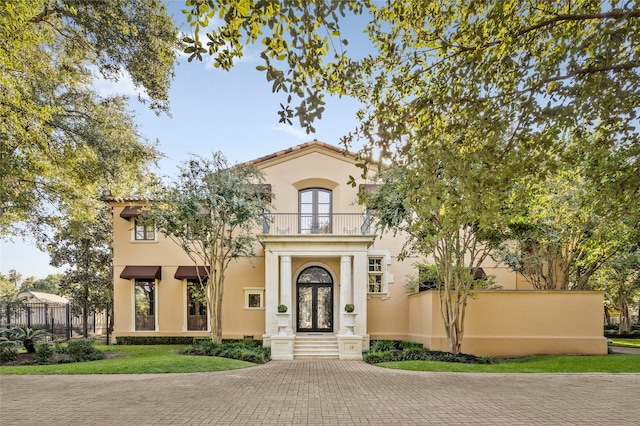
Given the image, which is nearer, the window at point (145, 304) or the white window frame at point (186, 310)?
the white window frame at point (186, 310)

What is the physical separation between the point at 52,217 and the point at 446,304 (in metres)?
15.1

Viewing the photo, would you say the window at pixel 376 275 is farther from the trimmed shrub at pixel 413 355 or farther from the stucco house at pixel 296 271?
the trimmed shrub at pixel 413 355

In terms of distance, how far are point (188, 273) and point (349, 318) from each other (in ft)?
25.8

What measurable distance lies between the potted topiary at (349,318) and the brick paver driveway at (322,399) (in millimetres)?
4431

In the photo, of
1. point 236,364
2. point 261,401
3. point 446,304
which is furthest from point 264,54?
point 446,304

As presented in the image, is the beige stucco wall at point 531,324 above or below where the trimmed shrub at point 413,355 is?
above

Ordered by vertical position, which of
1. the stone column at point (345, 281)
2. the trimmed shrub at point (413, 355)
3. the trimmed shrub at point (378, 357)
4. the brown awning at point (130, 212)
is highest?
the brown awning at point (130, 212)

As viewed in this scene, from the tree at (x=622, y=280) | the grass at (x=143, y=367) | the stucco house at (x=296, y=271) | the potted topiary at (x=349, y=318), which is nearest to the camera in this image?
the grass at (x=143, y=367)

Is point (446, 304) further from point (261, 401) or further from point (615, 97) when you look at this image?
point (615, 97)

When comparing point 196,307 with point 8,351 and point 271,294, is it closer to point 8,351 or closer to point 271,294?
point 271,294

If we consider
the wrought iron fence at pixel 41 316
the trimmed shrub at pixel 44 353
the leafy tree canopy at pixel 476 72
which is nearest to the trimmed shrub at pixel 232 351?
the trimmed shrub at pixel 44 353

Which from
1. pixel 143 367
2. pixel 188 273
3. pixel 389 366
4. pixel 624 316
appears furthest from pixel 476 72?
pixel 624 316

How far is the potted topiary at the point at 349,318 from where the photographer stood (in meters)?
15.5

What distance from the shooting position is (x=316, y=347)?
51.3ft
